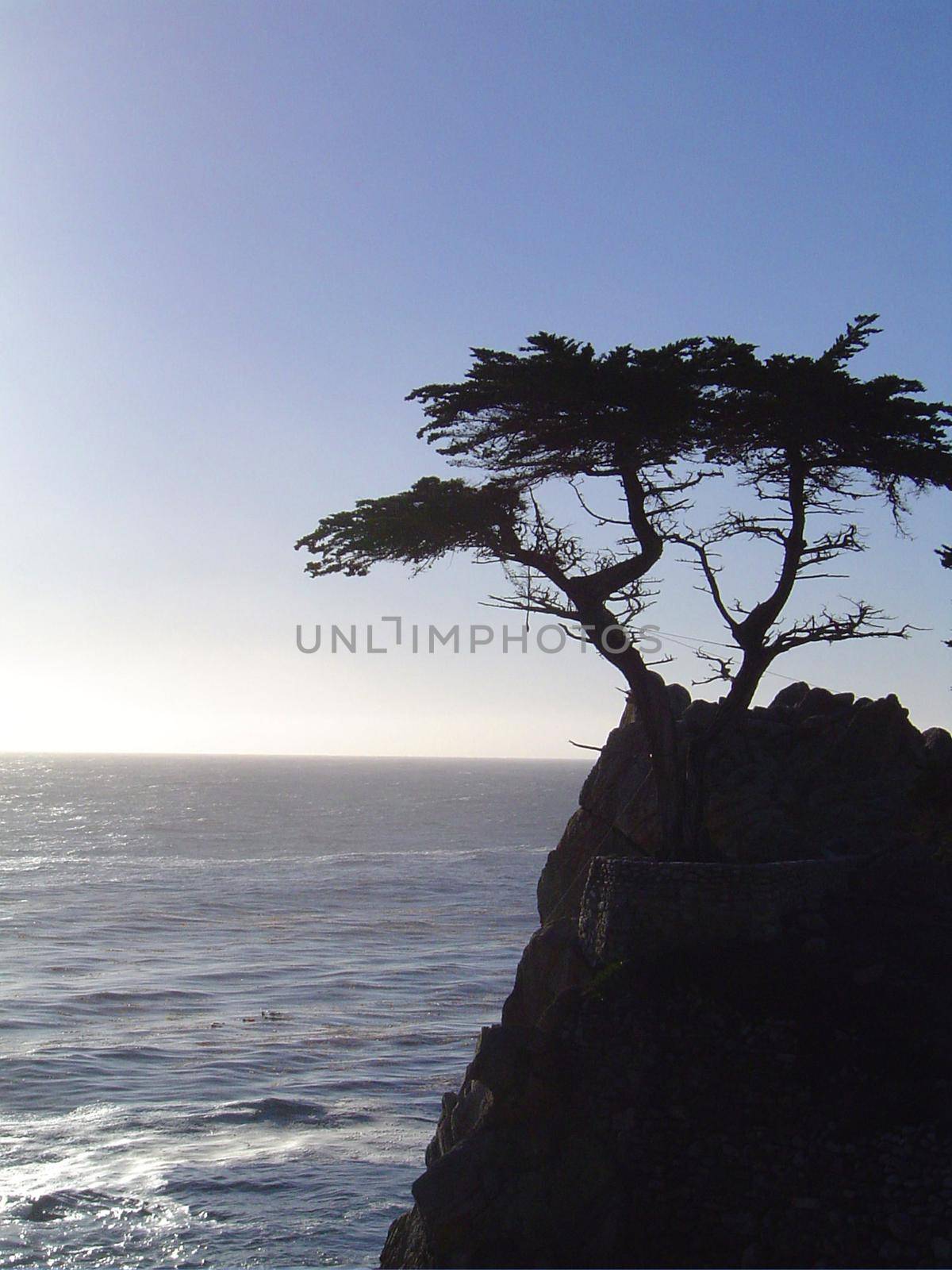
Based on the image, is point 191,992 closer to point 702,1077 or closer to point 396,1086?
point 396,1086

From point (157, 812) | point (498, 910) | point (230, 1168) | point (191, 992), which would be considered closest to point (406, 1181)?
point (230, 1168)

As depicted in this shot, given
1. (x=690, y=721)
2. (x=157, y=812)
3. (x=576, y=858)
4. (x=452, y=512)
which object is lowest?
(x=157, y=812)

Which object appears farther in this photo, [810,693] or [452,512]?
[810,693]

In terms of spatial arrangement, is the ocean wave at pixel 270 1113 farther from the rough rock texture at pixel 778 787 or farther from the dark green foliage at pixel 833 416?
the dark green foliage at pixel 833 416

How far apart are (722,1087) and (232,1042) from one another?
23.8m

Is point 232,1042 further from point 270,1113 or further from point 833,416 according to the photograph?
point 833,416

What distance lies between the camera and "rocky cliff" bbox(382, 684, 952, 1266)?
12938 mm

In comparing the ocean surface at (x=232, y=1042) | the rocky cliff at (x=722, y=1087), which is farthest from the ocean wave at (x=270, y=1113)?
the rocky cliff at (x=722, y=1087)

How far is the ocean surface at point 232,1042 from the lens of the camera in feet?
72.2

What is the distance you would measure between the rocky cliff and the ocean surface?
724cm

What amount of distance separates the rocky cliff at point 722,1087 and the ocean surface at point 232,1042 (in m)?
7.24

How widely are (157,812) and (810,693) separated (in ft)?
382

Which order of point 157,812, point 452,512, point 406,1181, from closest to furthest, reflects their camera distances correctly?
point 452,512, point 406,1181, point 157,812

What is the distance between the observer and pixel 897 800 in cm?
2250
